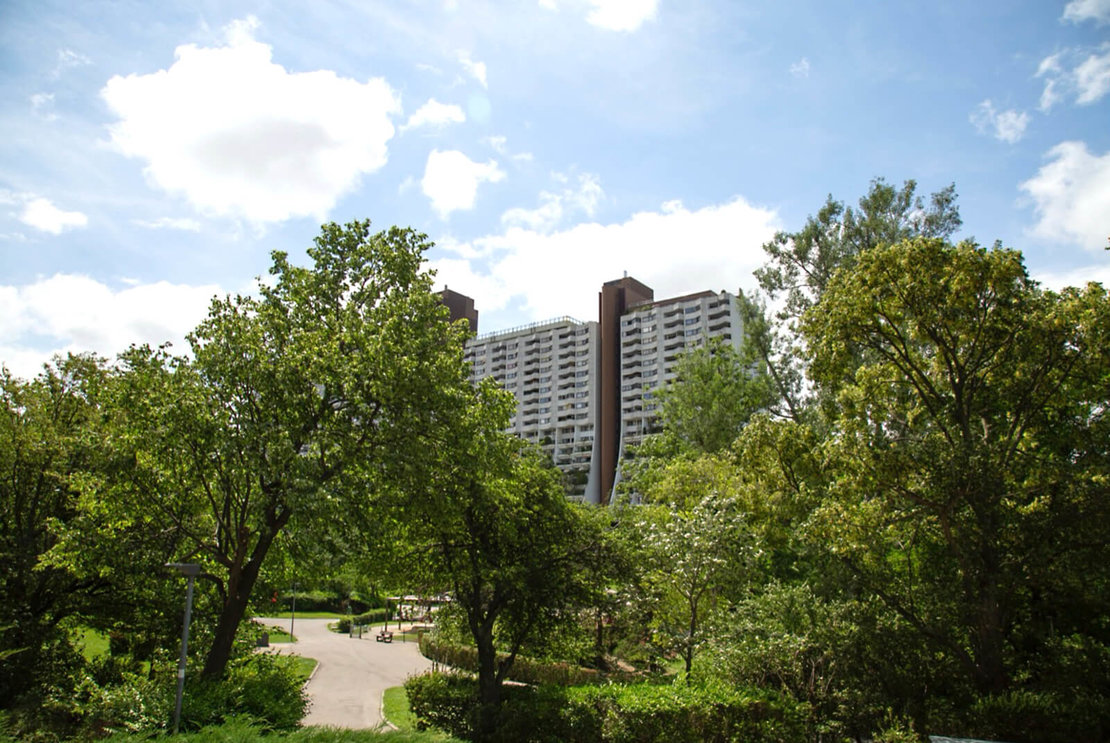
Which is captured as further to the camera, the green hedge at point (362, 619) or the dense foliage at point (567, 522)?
the green hedge at point (362, 619)

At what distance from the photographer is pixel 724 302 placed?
98.2 meters

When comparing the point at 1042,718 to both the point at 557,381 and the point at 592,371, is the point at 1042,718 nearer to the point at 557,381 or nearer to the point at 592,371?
the point at 592,371

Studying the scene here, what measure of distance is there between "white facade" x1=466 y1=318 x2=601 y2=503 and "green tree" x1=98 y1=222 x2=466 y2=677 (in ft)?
283

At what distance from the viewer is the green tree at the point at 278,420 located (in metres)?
13.2

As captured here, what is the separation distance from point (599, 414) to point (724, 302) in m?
24.8

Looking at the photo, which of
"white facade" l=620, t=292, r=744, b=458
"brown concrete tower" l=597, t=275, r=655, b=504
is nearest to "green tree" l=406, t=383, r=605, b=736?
"white facade" l=620, t=292, r=744, b=458

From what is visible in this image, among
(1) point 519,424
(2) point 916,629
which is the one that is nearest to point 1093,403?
(2) point 916,629

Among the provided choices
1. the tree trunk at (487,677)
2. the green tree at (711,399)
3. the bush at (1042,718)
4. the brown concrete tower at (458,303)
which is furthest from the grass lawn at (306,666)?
the brown concrete tower at (458,303)

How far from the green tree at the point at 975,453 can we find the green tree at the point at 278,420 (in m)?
8.31

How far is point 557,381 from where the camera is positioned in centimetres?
11300

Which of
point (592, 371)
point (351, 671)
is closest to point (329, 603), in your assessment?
point (351, 671)

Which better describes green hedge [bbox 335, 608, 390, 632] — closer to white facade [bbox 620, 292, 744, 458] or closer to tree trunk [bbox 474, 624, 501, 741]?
tree trunk [bbox 474, 624, 501, 741]

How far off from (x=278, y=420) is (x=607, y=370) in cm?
8995

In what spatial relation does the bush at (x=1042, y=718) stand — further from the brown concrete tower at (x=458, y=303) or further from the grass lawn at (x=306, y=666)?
the brown concrete tower at (x=458, y=303)
